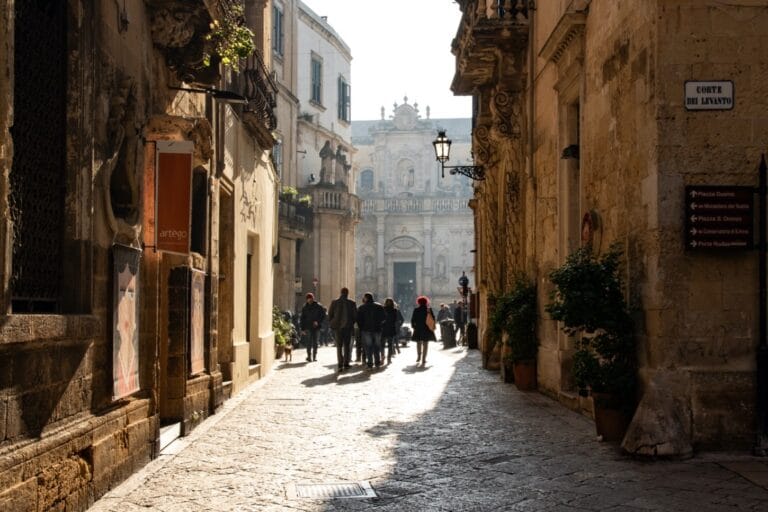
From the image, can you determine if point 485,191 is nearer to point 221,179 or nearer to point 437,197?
point 221,179

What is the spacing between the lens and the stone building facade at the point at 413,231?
7006 cm

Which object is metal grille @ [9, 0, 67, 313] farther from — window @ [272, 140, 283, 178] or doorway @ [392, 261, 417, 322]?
doorway @ [392, 261, 417, 322]

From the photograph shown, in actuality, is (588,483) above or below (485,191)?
below

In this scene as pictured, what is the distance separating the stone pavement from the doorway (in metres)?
56.3

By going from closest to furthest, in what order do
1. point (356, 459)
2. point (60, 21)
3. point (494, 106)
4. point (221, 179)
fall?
point (60, 21)
point (356, 459)
point (221, 179)
point (494, 106)

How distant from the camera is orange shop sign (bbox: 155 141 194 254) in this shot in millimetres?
9742

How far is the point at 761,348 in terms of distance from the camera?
369 inches

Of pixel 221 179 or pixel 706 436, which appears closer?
pixel 706 436

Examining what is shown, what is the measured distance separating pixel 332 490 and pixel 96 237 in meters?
2.58

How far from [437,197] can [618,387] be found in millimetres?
61194

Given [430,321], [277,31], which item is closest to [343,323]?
[430,321]

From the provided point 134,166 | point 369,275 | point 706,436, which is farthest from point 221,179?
point 369,275

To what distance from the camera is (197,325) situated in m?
12.7

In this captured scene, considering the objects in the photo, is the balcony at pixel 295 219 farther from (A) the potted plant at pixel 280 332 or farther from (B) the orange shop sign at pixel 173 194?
(B) the orange shop sign at pixel 173 194
